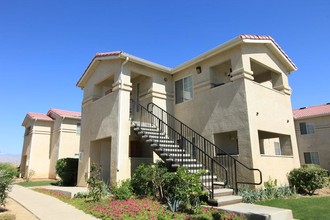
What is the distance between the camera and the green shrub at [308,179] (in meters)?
10.6

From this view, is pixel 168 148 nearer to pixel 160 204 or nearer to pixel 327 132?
pixel 160 204

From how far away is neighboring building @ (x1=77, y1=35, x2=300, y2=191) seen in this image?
10430 mm

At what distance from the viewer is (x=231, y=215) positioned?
6.39 m

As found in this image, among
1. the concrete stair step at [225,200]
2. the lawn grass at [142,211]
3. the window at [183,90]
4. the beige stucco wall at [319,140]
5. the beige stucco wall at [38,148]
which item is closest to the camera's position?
the lawn grass at [142,211]

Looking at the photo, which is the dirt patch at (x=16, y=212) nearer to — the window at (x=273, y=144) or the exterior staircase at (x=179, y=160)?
the exterior staircase at (x=179, y=160)

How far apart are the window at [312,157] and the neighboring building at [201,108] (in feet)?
36.2

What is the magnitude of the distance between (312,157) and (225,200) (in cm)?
2071

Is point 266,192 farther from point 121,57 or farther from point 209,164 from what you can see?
point 121,57

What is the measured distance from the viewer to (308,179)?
10859mm

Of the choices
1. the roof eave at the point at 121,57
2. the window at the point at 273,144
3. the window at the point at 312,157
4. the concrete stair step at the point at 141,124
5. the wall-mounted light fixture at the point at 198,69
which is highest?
the roof eave at the point at 121,57

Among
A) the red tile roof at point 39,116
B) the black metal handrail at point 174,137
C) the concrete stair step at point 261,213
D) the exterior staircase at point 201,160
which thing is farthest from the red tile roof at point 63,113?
the concrete stair step at point 261,213

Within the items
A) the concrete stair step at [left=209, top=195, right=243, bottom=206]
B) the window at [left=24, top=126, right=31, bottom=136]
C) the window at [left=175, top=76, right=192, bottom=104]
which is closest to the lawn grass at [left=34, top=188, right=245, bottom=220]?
the concrete stair step at [left=209, top=195, right=243, bottom=206]

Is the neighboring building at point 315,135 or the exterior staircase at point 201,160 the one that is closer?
the exterior staircase at point 201,160

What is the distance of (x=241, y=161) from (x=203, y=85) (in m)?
4.48
